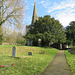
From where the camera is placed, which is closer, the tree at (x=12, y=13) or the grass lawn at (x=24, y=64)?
the grass lawn at (x=24, y=64)

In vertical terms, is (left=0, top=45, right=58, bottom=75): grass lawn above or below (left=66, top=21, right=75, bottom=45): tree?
below

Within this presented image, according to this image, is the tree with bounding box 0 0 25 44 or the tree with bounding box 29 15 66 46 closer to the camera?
the tree with bounding box 0 0 25 44

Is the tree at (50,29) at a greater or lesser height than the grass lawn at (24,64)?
greater

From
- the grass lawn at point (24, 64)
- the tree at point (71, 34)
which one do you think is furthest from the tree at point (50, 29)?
the grass lawn at point (24, 64)

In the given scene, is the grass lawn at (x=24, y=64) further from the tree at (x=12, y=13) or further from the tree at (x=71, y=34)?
the tree at (x=71, y=34)

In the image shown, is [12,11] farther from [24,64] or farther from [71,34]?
[71,34]

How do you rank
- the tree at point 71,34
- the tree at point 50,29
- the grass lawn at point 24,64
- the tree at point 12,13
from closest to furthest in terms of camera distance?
the grass lawn at point 24,64, the tree at point 12,13, the tree at point 50,29, the tree at point 71,34

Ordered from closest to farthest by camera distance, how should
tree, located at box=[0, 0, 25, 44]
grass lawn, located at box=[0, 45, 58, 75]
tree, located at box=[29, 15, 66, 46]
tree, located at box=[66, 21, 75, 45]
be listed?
grass lawn, located at box=[0, 45, 58, 75]
tree, located at box=[0, 0, 25, 44]
tree, located at box=[29, 15, 66, 46]
tree, located at box=[66, 21, 75, 45]

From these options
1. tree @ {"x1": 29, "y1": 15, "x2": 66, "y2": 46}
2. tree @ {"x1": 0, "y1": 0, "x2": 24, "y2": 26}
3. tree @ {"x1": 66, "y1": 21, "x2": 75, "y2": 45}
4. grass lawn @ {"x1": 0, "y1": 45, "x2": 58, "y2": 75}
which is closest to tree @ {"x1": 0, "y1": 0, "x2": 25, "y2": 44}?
tree @ {"x1": 0, "y1": 0, "x2": 24, "y2": 26}

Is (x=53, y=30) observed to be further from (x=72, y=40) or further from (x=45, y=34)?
(x=72, y=40)

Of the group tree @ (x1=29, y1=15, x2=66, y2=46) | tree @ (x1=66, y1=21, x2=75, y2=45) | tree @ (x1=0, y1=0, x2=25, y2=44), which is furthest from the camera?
tree @ (x1=66, y1=21, x2=75, y2=45)

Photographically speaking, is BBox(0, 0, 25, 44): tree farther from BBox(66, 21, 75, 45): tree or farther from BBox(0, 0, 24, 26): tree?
BBox(66, 21, 75, 45): tree

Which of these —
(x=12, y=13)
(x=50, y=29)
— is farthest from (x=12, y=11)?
(x=50, y=29)

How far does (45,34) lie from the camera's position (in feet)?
104
